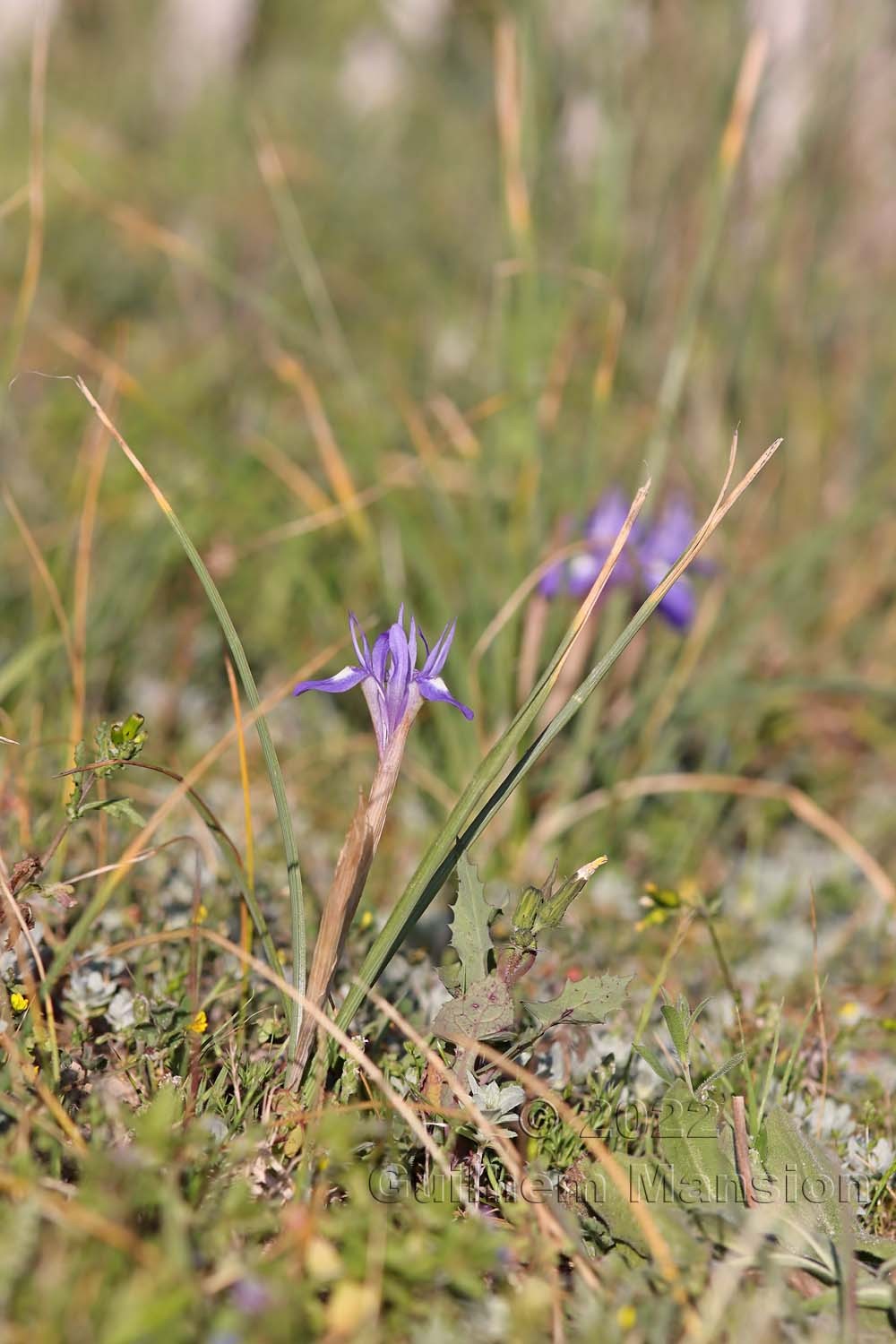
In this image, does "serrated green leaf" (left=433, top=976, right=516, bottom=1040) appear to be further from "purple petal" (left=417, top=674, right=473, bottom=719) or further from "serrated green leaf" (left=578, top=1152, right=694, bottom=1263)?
"purple petal" (left=417, top=674, right=473, bottom=719)

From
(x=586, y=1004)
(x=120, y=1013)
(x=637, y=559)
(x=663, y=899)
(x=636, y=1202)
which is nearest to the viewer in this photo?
(x=636, y=1202)

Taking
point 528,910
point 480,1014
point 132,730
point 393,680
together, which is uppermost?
point 393,680

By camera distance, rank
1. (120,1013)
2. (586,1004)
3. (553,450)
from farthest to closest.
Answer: (553,450) → (120,1013) → (586,1004)

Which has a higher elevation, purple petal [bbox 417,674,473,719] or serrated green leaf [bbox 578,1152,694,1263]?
purple petal [bbox 417,674,473,719]

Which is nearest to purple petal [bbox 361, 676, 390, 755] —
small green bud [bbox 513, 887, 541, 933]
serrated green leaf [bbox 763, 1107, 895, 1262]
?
small green bud [bbox 513, 887, 541, 933]

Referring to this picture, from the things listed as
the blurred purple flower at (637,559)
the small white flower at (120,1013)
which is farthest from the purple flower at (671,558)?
the small white flower at (120,1013)

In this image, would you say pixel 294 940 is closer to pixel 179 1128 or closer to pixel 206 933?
pixel 206 933

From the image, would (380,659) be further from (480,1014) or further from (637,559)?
(637,559)

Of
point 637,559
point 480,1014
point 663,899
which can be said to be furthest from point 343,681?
point 637,559

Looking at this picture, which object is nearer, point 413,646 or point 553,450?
point 413,646
